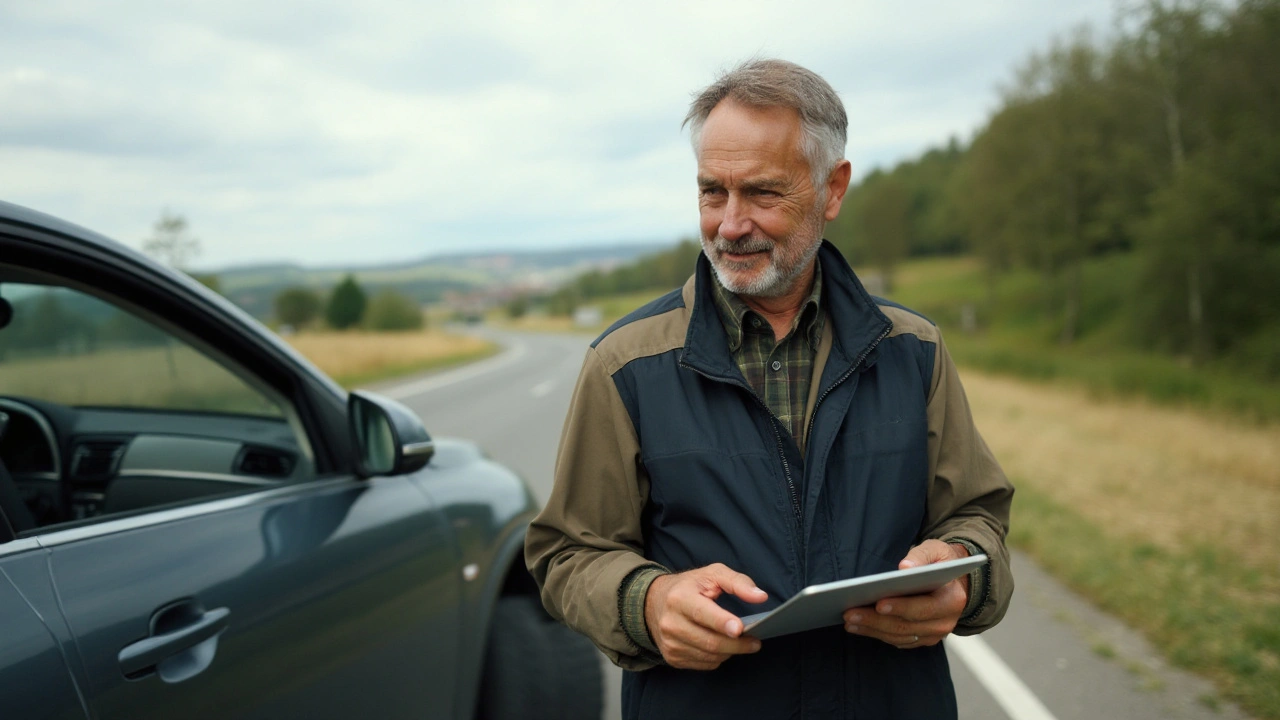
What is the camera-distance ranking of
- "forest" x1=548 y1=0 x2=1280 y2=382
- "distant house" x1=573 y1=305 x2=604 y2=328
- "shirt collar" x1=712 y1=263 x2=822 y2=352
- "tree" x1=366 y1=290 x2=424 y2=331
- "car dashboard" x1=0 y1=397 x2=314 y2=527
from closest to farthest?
1. "shirt collar" x1=712 y1=263 x2=822 y2=352
2. "car dashboard" x1=0 y1=397 x2=314 y2=527
3. "tree" x1=366 y1=290 x2=424 y2=331
4. "forest" x1=548 y1=0 x2=1280 y2=382
5. "distant house" x1=573 y1=305 x2=604 y2=328

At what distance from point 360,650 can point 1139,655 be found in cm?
388

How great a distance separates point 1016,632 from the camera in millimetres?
4703

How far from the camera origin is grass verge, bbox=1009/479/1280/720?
159 inches

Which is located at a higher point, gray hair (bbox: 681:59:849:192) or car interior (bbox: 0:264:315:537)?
gray hair (bbox: 681:59:849:192)

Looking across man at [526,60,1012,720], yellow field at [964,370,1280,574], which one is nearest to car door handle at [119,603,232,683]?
man at [526,60,1012,720]

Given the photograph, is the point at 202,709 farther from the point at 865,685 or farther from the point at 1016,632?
the point at 1016,632

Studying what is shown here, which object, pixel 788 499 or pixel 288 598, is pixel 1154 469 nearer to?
pixel 788 499

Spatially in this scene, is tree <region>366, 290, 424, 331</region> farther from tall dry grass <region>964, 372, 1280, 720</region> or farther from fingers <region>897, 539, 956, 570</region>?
fingers <region>897, 539, 956, 570</region>

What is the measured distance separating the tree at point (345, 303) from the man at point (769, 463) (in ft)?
16.8

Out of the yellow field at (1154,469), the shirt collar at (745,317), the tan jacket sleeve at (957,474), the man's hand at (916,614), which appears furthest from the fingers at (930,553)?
the yellow field at (1154,469)

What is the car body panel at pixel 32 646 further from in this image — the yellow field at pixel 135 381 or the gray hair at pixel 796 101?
the gray hair at pixel 796 101

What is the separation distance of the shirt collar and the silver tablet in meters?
0.55

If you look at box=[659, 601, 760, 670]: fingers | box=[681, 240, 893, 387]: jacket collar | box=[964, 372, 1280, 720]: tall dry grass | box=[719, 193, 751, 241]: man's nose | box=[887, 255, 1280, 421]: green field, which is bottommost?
box=[887, 255, 1280, 421]: green field

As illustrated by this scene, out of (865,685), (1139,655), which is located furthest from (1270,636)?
(865,685)
